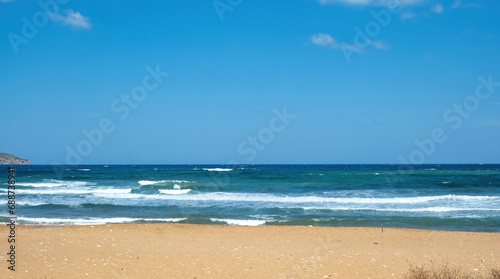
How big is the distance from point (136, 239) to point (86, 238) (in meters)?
1.43

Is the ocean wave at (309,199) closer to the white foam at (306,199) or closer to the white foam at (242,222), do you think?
the white foam at (306,199)

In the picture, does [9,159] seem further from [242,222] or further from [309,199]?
[242,222]

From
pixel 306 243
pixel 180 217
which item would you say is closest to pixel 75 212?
pixel 180 217

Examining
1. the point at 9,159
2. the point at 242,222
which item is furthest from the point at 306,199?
the point at 9,159

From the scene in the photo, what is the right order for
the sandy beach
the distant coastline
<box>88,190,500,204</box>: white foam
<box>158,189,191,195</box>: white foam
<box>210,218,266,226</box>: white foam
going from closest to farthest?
the sandy beach
<box>210,218,266,226</box>: white foam
<box>88,190,500,204</box>: white foam
<box>158,189,191,195</box>: white foam
the distant coastline

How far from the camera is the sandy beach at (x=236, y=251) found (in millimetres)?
8484

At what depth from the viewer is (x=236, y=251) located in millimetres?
10516

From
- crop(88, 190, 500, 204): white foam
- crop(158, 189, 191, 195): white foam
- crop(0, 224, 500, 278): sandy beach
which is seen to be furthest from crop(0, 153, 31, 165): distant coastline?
crop(0, 224, 500, 278): sandy beach

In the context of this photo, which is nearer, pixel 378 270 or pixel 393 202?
pixel 378 270

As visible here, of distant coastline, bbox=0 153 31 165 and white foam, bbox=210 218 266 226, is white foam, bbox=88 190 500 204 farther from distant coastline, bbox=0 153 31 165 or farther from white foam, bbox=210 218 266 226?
distant coastline, bbox=0 153 31 165

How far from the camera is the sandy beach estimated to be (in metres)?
8.48

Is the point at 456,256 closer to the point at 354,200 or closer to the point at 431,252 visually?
the point at 431,252

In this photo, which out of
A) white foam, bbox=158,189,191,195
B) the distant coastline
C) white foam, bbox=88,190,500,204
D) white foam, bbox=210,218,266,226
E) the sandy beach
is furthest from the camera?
the distant coastline

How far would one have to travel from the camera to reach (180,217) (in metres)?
18.1
